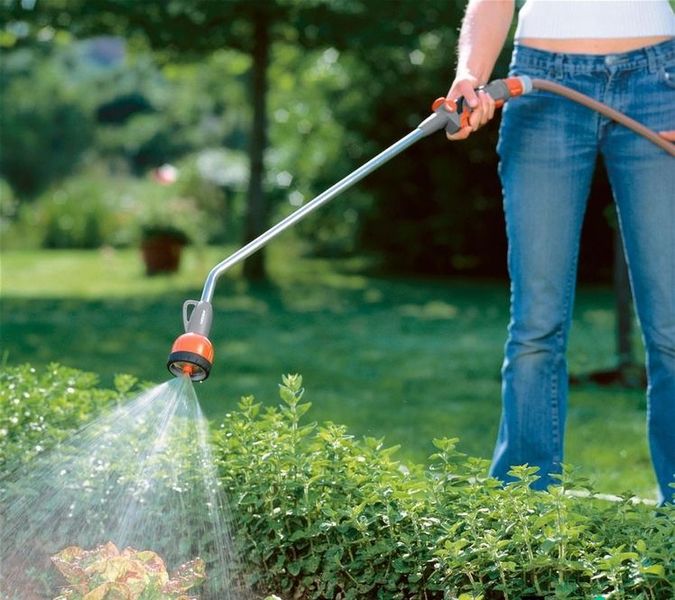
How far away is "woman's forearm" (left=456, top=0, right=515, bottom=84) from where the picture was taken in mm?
3051

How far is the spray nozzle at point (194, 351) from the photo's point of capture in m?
2.37

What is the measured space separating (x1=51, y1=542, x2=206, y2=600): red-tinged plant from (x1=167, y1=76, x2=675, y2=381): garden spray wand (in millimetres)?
359

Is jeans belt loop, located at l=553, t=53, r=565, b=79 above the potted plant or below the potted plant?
above

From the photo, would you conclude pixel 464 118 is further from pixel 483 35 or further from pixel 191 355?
pixel 191 355

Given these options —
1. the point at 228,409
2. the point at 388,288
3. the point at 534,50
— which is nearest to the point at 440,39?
the point at 388,288

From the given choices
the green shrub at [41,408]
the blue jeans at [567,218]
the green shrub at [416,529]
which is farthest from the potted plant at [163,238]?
the green shrub at [416,529]

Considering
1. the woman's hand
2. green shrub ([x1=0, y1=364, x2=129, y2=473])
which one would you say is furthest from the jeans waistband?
green shrub ([x1=0, y1=364, x2=129, y2=473])

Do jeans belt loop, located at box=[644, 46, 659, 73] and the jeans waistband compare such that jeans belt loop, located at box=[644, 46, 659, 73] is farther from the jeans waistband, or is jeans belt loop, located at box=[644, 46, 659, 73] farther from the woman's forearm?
the woman's forearm

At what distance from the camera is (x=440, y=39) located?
10.8 metres

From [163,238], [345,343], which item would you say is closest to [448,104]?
[345,343]

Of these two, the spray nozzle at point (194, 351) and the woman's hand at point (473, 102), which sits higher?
the woman's hand at point (473, 102)

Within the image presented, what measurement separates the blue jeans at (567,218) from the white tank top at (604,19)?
2.0 inches

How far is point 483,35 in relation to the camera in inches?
122

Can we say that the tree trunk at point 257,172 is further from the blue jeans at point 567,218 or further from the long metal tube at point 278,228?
the long metal tube at point 278,228
